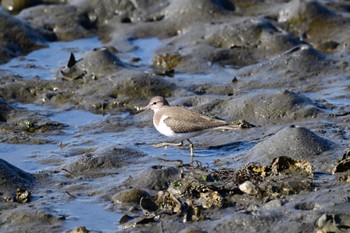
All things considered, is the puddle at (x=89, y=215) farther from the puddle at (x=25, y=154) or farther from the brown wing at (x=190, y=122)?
the brown wing at (x=190, y=122)

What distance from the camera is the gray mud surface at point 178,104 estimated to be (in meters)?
8.24

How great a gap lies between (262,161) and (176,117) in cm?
136

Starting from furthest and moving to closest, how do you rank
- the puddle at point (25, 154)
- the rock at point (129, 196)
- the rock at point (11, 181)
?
the puddle at point (25, 154), the rock at point (11, 181), the rock at point (129, 196)

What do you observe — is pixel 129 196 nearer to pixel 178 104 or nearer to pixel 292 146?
pixel 292 146

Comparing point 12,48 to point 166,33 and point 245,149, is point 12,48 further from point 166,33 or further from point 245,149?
point 245,149

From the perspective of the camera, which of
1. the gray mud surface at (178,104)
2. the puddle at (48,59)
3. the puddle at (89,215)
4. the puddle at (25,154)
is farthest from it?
the puddle at (48,59)

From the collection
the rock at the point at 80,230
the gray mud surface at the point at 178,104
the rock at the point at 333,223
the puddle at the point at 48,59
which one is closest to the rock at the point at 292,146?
the gray mud surface at the point at 178,104

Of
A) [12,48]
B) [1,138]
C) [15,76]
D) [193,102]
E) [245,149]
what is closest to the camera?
[245,149]

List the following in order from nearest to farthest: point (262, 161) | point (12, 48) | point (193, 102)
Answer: point (262, 161) < point (193, 102) < point (12, 48)

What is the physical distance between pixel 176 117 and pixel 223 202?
7.34ft

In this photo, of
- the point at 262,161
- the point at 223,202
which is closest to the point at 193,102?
the point at 262,161

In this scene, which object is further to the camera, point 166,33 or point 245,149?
point 166,33

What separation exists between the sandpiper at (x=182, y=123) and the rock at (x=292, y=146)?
651 mm

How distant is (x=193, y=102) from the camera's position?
12086 mm
